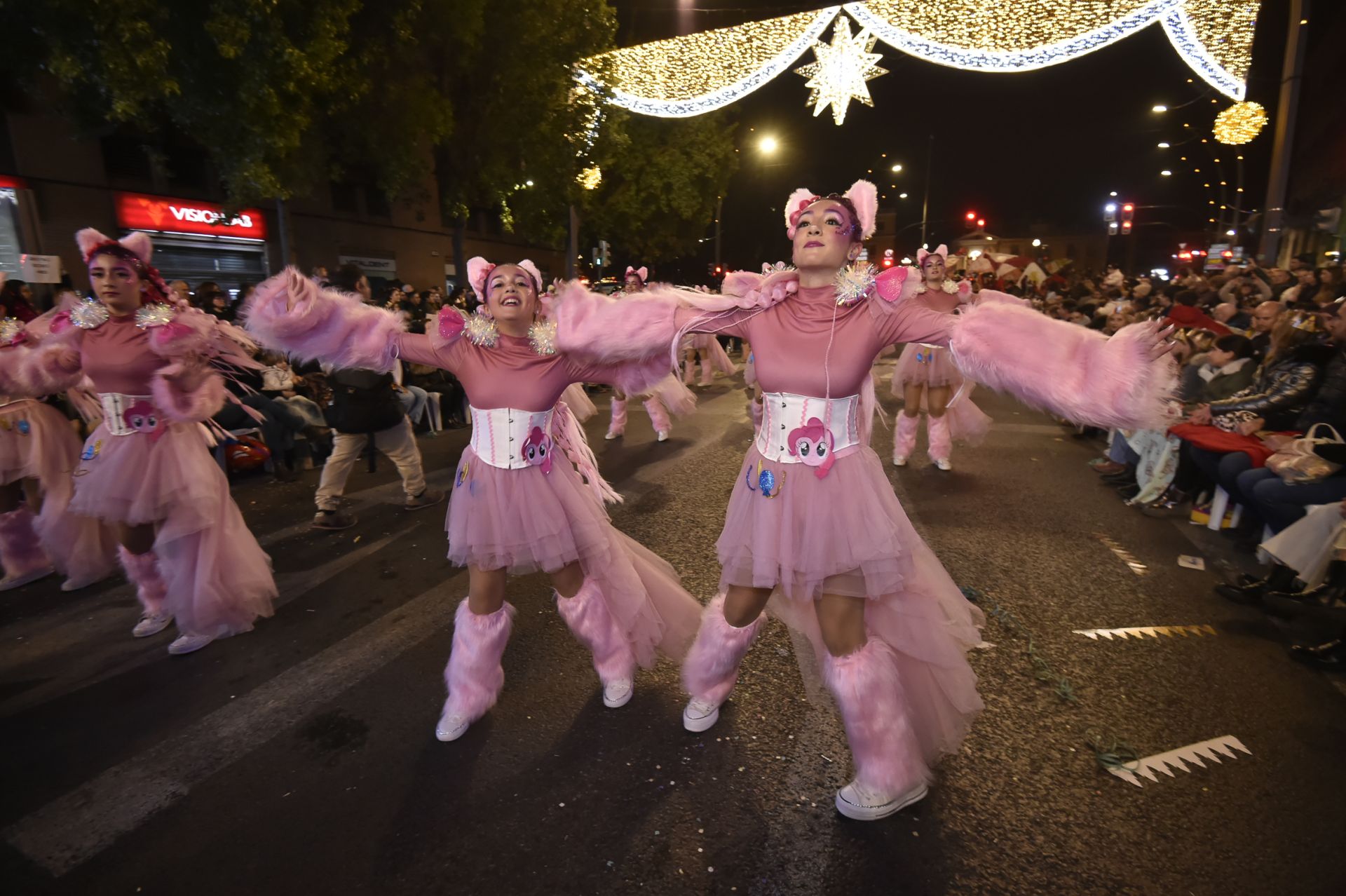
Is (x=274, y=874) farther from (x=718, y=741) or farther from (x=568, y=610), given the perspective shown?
(x=718, y=741)

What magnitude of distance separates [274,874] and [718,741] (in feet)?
5.64

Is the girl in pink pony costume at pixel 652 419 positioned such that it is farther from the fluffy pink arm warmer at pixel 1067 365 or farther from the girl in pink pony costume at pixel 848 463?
the fluffy pink arm warmer at pixel 1067 365

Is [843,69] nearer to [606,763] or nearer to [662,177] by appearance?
[606,763]

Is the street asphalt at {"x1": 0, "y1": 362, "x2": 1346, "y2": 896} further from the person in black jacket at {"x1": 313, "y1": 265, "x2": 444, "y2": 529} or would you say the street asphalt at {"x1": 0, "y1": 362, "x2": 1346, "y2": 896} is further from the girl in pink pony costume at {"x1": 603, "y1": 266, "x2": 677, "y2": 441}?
the girl in pink pony costume at {"x1": 603, "y1": 266, "x2": 677, "y2": 441}

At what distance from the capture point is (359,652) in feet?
12.6

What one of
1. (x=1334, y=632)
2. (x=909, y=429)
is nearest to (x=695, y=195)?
(x=909, y=429)

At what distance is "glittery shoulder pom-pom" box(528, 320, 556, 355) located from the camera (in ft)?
9.72

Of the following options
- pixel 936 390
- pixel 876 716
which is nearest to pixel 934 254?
pixel 936 390

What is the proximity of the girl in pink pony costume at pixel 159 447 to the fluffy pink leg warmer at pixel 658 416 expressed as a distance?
494 cm

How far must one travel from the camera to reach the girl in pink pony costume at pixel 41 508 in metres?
4.67

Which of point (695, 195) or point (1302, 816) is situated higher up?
point (695, 195)

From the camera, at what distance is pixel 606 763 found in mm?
2848

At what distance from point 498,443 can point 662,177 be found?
25.6 m

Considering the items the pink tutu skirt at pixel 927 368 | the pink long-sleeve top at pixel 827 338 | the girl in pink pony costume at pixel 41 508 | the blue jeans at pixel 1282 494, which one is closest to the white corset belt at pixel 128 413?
the girl in pink pony costume at pixel 41 508
